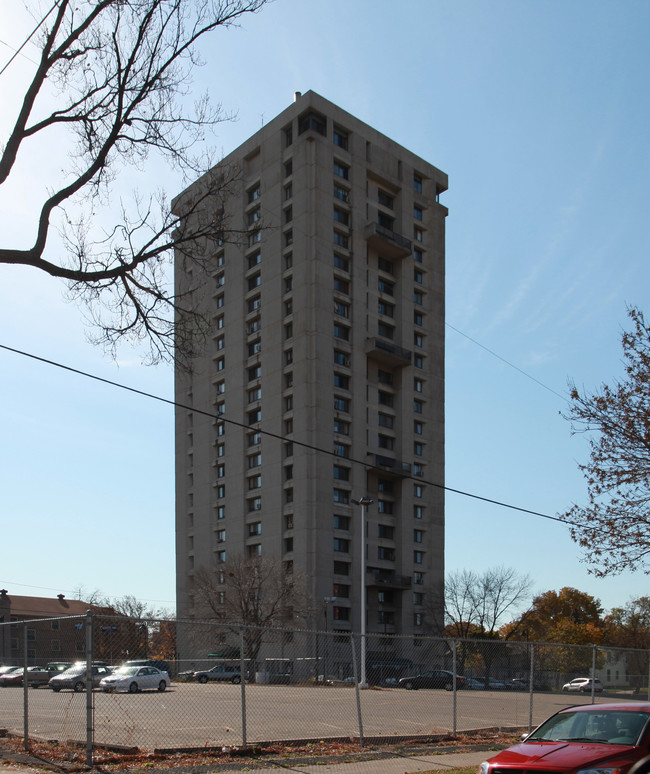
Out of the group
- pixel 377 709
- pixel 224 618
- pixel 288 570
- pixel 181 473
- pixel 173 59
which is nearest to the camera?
pixel 173 59

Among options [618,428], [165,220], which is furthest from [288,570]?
[165,220]

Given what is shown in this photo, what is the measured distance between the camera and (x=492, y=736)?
16812mm

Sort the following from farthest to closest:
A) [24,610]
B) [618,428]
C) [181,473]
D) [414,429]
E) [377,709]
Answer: [24,610] < [181,473] < [414,429] < [618,428] < [377,709]

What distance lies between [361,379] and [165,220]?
63.0 meters

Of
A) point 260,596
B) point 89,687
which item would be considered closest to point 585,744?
point 89,687

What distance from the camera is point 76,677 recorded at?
42.3 ft

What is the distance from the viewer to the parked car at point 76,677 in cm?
1222

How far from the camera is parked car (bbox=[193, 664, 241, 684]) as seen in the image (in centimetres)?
1383

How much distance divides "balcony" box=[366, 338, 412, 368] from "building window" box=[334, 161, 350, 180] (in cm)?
1760

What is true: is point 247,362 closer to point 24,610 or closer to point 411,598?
point 411,598

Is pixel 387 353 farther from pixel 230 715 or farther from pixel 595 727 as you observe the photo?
pixel 595 727

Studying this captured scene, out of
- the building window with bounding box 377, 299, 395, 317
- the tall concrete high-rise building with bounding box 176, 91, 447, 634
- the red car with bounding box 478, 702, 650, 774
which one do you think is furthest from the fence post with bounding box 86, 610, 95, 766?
the building window with bounding box 377, 299, 395, 317

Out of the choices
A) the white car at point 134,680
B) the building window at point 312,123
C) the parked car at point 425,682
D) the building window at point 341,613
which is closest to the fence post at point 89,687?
the white car at point 134,680

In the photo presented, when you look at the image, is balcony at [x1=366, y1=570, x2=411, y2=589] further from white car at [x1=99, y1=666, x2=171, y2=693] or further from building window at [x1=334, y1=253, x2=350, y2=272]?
white car at [x1=99, y1=666, x2=171, y2=693]
